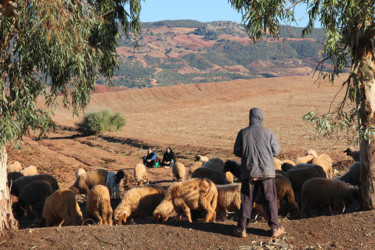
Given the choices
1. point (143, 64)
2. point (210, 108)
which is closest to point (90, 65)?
point (210, 108)

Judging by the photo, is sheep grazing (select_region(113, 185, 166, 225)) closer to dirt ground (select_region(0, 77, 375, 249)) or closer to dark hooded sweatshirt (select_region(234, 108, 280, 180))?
dirt ground (select_region(0, 77, 375, 249))

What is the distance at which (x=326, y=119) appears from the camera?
7.74 meters

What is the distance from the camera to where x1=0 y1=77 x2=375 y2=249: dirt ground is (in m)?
6.65

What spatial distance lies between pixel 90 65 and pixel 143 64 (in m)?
188

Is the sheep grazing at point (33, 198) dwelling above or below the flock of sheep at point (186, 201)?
below

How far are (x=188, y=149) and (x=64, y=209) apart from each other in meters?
15.7

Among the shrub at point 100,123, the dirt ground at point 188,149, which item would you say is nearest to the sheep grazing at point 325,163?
the dirt ground at point 188,149

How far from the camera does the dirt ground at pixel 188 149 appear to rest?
21.8 feet

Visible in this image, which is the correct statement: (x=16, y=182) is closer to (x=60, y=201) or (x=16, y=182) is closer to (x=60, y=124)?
(x=60, y=201)

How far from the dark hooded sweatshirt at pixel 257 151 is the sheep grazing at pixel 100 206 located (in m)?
3.96

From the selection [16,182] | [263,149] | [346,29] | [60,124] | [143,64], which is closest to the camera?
[263,149]

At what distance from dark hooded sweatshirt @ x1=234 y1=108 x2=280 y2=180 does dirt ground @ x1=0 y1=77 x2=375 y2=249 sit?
41.2 inches

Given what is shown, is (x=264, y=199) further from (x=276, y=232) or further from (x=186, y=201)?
(x=186, y=201)

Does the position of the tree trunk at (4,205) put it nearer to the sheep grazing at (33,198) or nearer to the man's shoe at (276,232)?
the sheep grazing at (33,198)
